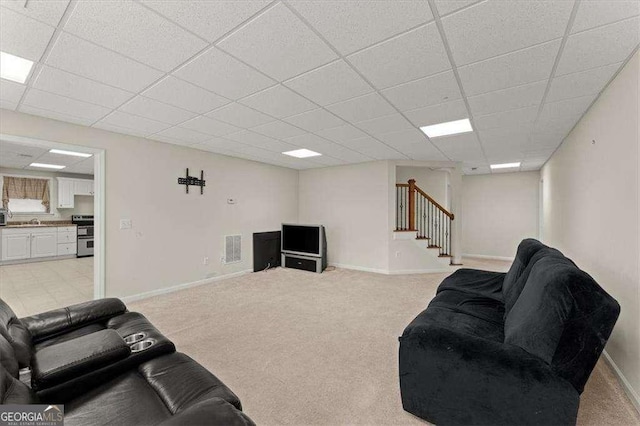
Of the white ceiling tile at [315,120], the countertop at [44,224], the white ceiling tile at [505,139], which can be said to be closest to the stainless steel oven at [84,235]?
the countertop at [44,224]

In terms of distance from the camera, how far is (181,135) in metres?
4.01

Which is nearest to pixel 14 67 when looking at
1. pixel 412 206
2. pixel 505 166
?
pixel 412 206

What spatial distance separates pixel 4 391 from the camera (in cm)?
94

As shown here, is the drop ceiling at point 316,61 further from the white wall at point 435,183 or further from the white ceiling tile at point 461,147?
the white wall at point 435,183

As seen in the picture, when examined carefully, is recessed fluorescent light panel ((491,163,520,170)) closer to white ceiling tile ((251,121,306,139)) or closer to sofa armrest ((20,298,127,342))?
white ceiling tile ((251,121,306,139))

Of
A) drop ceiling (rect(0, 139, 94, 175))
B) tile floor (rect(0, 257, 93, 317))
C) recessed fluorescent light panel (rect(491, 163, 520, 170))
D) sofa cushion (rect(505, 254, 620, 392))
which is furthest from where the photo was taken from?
recessed fluorescent light panel (rect(491, 163, 520, 170))

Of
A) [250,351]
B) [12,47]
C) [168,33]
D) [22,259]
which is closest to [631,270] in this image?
[250,351]

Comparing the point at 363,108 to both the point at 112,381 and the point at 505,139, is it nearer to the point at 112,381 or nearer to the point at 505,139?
the point at 505,139

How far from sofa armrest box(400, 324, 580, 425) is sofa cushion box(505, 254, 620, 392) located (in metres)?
0.07

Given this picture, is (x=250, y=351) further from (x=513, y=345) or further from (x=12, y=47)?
(x=12, y=47)

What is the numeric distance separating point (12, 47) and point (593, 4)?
3.58m

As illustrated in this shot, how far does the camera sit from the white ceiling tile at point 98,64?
1.86 m

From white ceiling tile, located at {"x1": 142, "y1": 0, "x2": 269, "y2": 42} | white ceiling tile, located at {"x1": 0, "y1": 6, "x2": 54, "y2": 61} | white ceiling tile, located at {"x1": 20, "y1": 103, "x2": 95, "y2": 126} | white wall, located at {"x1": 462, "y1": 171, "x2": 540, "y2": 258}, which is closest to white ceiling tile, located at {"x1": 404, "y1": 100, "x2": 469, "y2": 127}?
white ceiling tile, located at {"x1": 142, "y1": 0, "x2": 269, "y2": 42}

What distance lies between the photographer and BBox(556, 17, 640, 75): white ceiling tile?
166 centimetres
